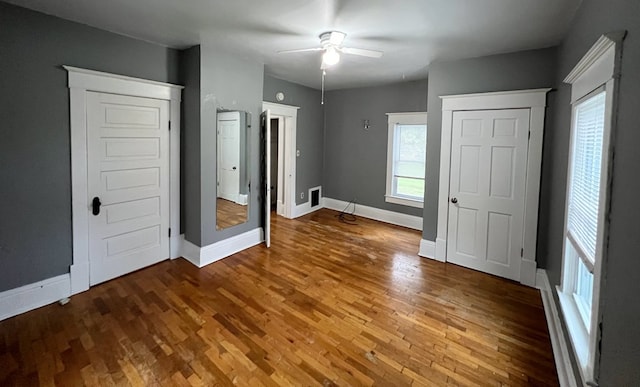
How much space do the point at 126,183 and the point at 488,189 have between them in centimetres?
410

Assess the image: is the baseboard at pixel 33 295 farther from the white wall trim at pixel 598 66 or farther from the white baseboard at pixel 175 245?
the white wall trim at pixel 598 66

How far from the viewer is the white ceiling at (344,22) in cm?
232

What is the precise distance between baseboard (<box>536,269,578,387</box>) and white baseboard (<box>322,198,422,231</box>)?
224cm

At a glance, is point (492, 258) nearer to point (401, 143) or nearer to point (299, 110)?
point (401, 143)

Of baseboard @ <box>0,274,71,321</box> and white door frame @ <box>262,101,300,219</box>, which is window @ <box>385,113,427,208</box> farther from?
baseboard @ <box>0,274,71,321</box>

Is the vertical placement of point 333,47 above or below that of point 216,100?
above

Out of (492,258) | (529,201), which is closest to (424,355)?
(492,258)

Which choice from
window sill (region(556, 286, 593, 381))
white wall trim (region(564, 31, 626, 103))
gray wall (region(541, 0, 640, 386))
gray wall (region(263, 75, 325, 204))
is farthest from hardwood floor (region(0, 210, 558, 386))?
gray wall (region(263, 75, 325, 204))

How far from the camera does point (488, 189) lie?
11.4 ft

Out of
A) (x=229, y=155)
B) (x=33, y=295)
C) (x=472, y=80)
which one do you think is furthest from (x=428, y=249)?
(x=33, y=295)

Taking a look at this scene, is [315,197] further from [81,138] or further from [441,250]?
[81,138]

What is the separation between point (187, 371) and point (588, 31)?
346 centimetres

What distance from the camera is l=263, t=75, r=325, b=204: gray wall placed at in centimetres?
551

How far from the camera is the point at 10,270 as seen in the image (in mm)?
2553
